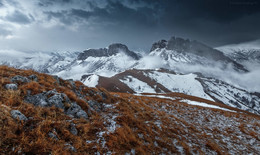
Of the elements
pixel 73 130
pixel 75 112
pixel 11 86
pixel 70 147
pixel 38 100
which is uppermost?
pixel 11 86

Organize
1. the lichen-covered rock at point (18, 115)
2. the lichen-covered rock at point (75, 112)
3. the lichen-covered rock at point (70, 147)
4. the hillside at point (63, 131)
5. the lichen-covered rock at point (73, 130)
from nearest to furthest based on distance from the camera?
the hillside at point (63, 131) → the lichen-covered rock at point (70, 147) → the lichen-covered rock at point (18, 115) → the lichen-covered rock at point (73, 130) → the lichen-covered rock at point (75, 112)

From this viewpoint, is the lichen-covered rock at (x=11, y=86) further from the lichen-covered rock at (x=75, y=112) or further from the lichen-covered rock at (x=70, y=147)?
the lichen-covered rock at (x=70, y=147)

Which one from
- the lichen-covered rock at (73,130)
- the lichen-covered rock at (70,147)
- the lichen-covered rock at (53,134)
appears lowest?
the lichen-covered rock at (70,147)

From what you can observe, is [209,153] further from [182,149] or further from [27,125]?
[27,125]

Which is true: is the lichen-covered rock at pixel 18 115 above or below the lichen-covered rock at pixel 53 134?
above

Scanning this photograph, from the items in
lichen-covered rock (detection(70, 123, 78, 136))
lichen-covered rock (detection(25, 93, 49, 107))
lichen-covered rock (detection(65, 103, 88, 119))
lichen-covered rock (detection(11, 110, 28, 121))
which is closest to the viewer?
lichen-covered rock (detection(11, 110, 28, 121))

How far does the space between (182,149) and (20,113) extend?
28.3 ft

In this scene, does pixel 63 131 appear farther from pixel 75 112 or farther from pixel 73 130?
pixel 75 112

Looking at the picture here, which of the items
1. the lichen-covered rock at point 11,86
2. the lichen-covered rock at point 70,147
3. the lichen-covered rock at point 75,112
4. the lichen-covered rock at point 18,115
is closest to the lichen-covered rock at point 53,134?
the lichen-covered rock at point 70,147

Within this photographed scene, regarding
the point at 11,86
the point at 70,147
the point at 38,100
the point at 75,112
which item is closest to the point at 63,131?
the point at 70,147

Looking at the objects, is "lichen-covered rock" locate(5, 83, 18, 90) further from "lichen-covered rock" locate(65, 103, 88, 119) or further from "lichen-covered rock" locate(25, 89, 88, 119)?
"lichen-covered rock" locate(65, 103, 88, 119)

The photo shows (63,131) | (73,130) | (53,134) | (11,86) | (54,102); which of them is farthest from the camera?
(54,102)

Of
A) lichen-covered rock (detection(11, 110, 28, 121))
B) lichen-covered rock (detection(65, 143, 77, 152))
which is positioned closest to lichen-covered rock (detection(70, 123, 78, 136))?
lichen-covered rock (detection(65, 143, 77, 152))

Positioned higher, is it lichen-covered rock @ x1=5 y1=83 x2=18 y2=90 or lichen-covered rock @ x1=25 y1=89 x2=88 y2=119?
lichen-covered rock @ x1=5 y1=83 x2=18 y2=90
